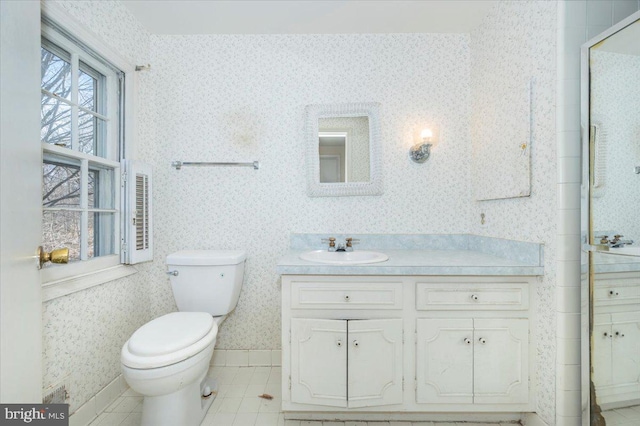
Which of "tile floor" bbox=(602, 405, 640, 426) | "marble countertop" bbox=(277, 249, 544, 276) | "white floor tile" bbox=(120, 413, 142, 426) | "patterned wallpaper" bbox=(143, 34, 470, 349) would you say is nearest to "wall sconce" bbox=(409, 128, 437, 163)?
"patterned wallpaper" bbox=(143, 34, 470, 349)

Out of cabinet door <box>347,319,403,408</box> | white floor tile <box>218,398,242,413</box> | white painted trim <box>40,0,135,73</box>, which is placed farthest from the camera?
white floor tile <box>218,398,242,413</box>

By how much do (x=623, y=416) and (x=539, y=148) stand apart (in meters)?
1.15

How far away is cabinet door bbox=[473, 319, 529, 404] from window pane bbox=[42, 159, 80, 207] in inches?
84.0

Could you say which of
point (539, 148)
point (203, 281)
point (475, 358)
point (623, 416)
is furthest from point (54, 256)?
point (623, 416)

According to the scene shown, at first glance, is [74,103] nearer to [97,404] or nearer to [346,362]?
[97,404]

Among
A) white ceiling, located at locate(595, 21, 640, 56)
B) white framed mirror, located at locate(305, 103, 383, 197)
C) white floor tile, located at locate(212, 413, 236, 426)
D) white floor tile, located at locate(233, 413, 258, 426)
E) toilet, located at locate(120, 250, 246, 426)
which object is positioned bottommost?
white floor tile, located at locate(233, 413, 258, 426)

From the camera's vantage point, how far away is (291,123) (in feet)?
6.75

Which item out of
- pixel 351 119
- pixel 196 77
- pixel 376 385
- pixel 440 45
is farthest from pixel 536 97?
pixel 196 77

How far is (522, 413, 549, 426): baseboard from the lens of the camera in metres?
1.42

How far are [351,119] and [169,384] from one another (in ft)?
5.91

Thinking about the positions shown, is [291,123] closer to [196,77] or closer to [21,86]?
[196,77]

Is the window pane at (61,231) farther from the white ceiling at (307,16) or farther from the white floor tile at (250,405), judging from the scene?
the white ceiling at (307,16)

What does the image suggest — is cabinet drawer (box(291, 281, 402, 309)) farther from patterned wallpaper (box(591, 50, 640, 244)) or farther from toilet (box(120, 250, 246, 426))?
patterned wallpaper (box(591, 50, 640, 244))

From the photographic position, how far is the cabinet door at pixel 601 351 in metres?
1.21
